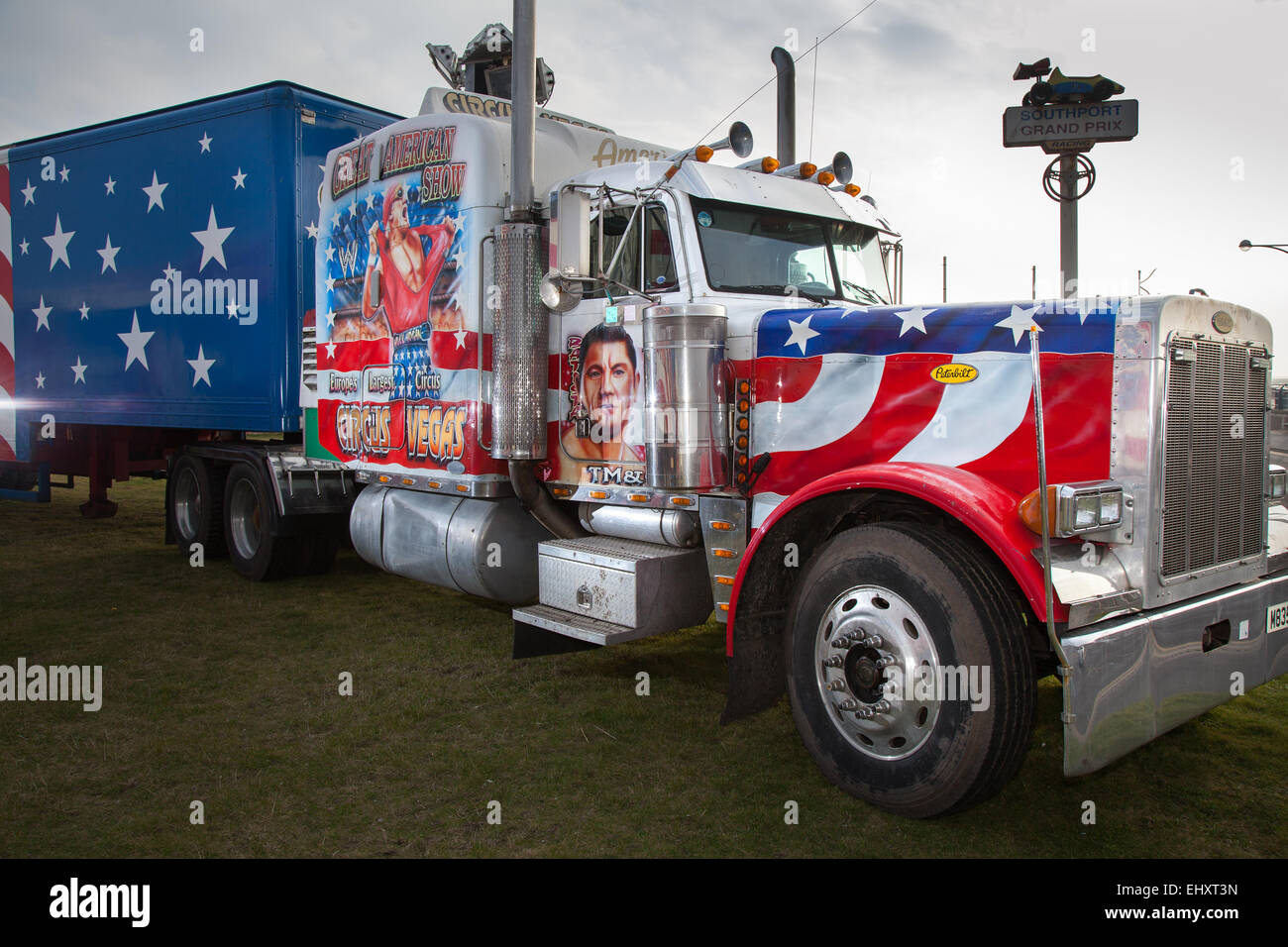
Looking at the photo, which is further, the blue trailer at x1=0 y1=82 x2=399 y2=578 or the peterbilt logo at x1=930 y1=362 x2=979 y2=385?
the blue trailer at x1=0 y1=82 x2=399 y2=578

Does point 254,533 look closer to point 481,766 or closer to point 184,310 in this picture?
point 184,310

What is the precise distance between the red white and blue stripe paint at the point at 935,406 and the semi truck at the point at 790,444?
0.01 meters

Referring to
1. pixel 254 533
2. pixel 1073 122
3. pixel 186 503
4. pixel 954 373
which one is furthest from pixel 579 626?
pixel 1073 122

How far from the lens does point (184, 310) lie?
8766 millimetres

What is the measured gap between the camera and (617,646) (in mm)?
6469

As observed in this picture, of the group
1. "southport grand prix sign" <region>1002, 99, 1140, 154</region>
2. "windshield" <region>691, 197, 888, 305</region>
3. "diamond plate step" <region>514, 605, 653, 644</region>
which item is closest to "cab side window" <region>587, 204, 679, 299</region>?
"windshield" <region>691, 197, 888, 305</region>

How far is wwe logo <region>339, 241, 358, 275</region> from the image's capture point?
717cm

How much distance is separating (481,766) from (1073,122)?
69.5 feet

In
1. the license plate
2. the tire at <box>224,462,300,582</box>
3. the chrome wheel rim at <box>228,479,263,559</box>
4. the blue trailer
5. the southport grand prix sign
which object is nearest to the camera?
the license plate

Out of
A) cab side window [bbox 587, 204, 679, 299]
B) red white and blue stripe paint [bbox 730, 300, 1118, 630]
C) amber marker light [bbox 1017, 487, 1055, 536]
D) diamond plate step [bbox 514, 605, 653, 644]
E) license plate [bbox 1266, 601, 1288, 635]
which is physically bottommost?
diamond plate step [bbox 514, 605, 653, 644]

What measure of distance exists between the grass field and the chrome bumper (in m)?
0.50

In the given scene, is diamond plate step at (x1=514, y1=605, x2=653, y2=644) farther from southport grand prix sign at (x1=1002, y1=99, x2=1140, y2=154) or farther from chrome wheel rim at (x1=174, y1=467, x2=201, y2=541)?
southport grand prix sign at (x1=1002, y1=99, x2=1140, y2=154)

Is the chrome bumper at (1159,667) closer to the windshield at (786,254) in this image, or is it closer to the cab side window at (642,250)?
the windshield at (786,254)

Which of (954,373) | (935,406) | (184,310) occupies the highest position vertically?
(184,310)
